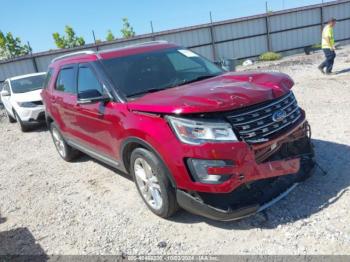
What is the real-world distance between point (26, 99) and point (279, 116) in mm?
7937

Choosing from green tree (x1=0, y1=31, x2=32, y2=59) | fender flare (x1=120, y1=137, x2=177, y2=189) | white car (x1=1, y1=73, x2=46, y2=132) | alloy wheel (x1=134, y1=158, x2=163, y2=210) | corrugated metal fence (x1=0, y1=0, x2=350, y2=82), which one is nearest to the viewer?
fender flare (x1=120, y1=137, x2=177, y2=189)

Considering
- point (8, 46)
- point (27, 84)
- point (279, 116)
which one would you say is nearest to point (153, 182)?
point (279, 116)

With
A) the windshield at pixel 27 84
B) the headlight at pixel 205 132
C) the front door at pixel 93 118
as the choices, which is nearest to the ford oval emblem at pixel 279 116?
the headlight at pixel 205 132

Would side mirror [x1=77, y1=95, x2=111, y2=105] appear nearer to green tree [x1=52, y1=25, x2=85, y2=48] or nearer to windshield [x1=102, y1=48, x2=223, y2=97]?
windshield [x1=102, y1=48, x2=223, y2=97]

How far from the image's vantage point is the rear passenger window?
17.6ft

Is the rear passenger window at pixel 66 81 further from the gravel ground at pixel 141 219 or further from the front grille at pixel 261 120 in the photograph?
the front grille at pixel 261 120

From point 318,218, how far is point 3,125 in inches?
445

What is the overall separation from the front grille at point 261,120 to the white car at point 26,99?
744 centimetres

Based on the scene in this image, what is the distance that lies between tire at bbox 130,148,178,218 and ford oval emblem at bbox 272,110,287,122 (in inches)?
46.9

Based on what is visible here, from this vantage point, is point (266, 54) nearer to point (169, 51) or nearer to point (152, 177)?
point (169, 51)

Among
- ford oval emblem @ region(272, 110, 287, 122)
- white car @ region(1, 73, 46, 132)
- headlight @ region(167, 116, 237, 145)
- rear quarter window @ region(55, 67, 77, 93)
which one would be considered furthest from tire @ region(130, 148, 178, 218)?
white car @ region(1, 73, 46, 132)

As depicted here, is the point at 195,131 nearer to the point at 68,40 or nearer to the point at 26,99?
the point at 26,99

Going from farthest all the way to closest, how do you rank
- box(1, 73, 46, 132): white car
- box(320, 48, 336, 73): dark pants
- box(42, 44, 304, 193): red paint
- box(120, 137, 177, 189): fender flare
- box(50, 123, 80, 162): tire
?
box(320, 48, 336, 73): dark pants
box(1, 73, 46, 132): white car
box(50, 123, 80, 162): tire
box(120, 137, 177, 189): fender flare
box(42, 44, 304, 193): red paint

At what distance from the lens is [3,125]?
39.7 ft
